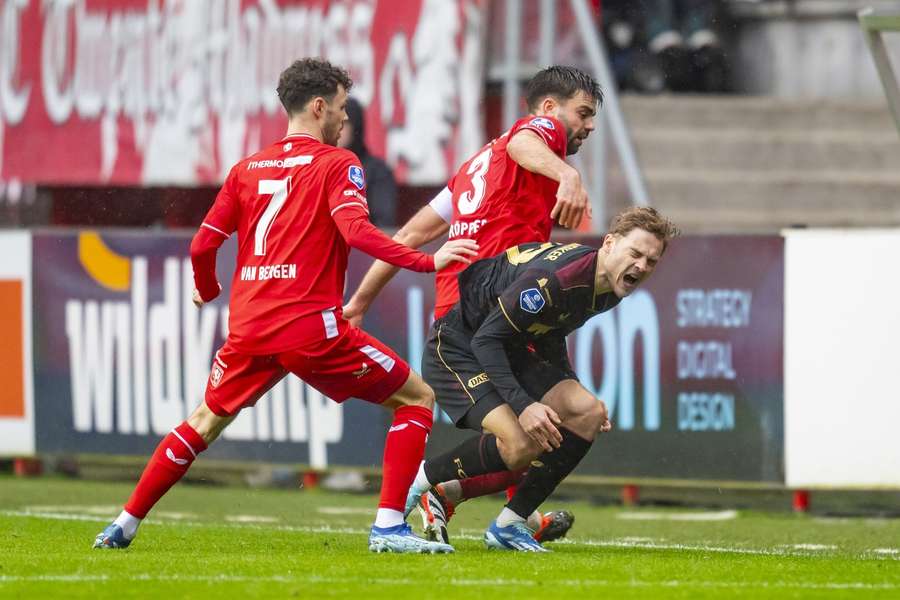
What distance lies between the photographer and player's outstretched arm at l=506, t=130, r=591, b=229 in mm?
7855

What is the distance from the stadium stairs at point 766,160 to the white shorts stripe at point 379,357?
8029mm

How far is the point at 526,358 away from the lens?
27.5ft

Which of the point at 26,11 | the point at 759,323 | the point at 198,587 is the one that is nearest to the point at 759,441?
the point at 759,323

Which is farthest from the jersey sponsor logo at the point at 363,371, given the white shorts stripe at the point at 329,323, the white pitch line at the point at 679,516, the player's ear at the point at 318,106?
the white pitch line at the point at 679,516

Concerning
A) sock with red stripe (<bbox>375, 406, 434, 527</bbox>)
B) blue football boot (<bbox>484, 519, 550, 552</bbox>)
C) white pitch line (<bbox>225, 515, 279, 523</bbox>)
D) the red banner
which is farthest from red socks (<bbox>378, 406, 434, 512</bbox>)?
the red banner

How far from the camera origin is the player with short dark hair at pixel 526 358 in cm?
789

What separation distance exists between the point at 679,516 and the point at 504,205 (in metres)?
3.55

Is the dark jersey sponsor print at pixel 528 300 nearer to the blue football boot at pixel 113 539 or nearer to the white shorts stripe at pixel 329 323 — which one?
the white shorts stripe at pixel 329 323

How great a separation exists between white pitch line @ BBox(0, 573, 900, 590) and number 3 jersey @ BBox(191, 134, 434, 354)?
127 cm

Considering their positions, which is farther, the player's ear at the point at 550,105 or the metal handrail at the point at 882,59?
the metal handrail at the point at 882,59

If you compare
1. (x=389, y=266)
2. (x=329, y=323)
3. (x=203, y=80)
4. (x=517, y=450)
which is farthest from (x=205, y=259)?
(x=203, y=80)

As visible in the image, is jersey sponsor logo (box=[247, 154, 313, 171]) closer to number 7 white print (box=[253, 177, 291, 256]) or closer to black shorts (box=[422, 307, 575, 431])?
number 7 white print (box=[253, 177, 291, 256])

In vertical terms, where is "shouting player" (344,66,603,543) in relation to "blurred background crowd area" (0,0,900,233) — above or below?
below

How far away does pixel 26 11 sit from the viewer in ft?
56.5
